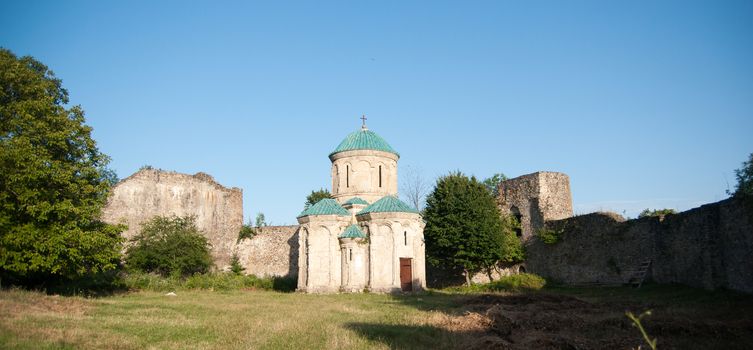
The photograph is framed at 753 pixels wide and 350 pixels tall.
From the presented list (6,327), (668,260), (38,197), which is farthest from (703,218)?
(38,197)

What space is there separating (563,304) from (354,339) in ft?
22.5

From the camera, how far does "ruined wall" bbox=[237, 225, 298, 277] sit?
109 feet

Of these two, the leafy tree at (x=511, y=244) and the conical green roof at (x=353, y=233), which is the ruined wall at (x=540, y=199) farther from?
the conical green roof at (x=353, y=233)

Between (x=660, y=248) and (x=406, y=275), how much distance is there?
10.4m

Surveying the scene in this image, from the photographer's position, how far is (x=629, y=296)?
18672 millimetres

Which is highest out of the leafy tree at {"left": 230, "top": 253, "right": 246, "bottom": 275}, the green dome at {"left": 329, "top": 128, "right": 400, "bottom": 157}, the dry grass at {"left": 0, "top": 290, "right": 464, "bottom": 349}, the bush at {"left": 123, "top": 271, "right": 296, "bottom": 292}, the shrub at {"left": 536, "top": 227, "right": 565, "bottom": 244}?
the green dome at {"left": 329, "top": 128, "right": 400, "bottom": 157}

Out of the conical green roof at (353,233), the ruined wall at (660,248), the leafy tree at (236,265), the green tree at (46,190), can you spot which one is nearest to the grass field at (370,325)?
the ruined wall at (660,248)

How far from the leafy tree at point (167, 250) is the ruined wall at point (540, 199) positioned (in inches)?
655

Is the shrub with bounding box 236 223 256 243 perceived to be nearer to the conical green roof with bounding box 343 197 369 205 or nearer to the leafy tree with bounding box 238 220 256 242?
the leafy tree with bounding box 238 220 256 242

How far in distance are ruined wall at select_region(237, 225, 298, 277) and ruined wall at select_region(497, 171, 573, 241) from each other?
12.8 metres

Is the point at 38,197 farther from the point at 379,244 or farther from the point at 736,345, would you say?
the point at 736,345

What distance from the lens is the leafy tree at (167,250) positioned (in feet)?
92.6

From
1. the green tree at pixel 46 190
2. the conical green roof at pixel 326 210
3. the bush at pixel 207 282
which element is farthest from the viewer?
the bush at pixel 207 282

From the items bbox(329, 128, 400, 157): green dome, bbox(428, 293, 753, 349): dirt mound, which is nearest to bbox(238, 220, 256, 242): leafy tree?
bbox(329, 128, 400, 157): green dome
